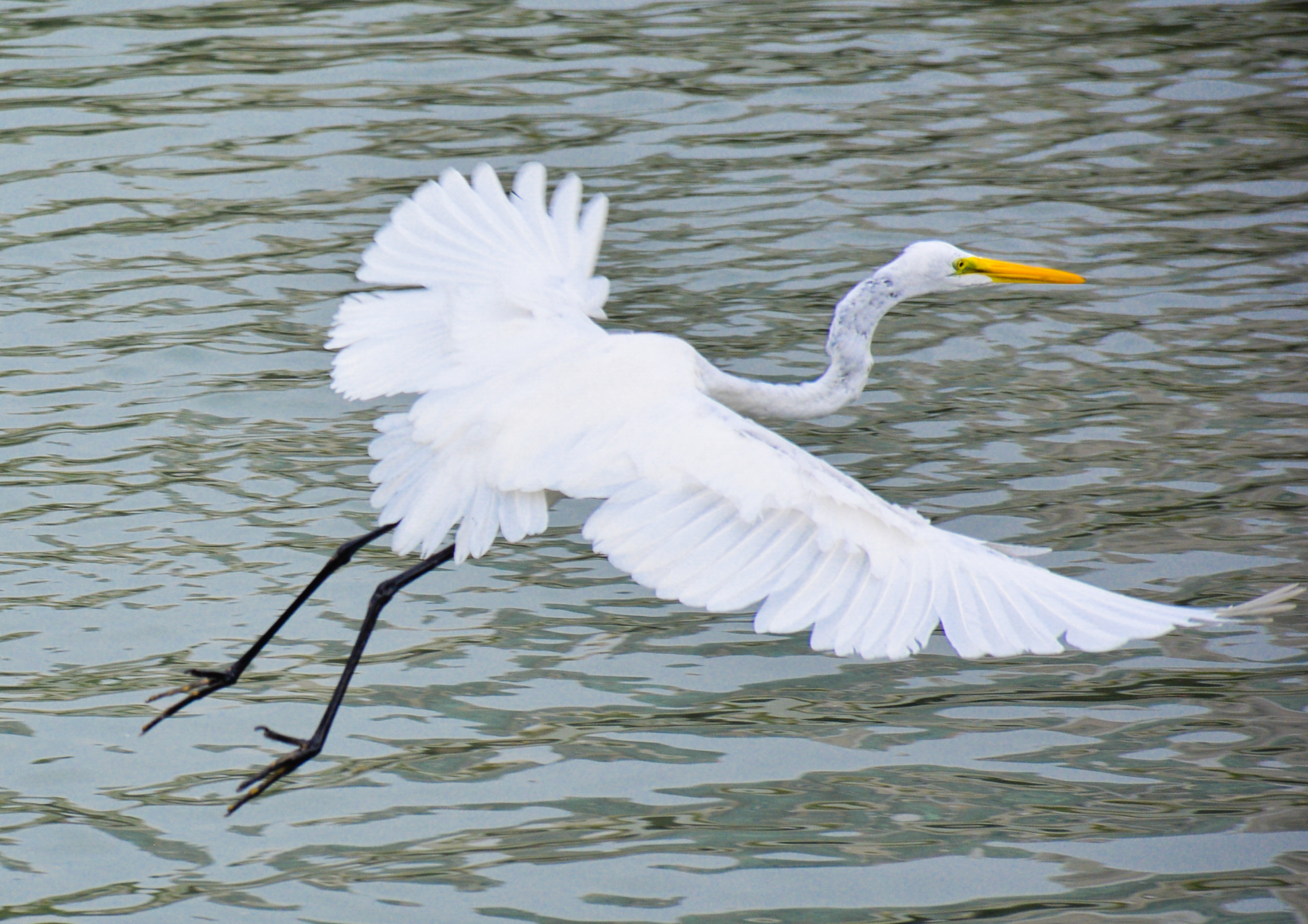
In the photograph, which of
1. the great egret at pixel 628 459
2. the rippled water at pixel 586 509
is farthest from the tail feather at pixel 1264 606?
the rippled water at pixel 586 509

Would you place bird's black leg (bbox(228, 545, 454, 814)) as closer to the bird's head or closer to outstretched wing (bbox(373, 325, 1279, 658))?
outstretched wing (bbox(373, 325, 1279, 658))

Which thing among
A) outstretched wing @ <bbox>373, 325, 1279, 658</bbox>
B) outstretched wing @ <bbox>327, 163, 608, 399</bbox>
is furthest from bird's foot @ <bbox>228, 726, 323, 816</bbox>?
outstretched wing @ <bbox>327, 163, 608, 399</bbox>

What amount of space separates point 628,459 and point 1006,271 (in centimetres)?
204

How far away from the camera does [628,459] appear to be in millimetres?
4684

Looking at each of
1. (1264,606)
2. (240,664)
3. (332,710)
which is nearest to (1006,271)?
(1264,606)

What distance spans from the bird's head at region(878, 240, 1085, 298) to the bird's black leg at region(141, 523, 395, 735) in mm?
1916

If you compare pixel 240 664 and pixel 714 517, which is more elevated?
pixel 714 517

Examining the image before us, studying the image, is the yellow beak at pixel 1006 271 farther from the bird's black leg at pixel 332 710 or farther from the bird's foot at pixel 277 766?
the bird's foot at pixel 277 766

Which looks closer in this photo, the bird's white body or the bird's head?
the bird's white body

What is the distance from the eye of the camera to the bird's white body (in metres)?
4.25

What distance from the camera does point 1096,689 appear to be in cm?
529

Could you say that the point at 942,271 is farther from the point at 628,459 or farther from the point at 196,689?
the point at 196,689

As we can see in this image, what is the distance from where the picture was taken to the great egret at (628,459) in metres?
4.25

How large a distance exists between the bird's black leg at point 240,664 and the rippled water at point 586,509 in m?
0.09
